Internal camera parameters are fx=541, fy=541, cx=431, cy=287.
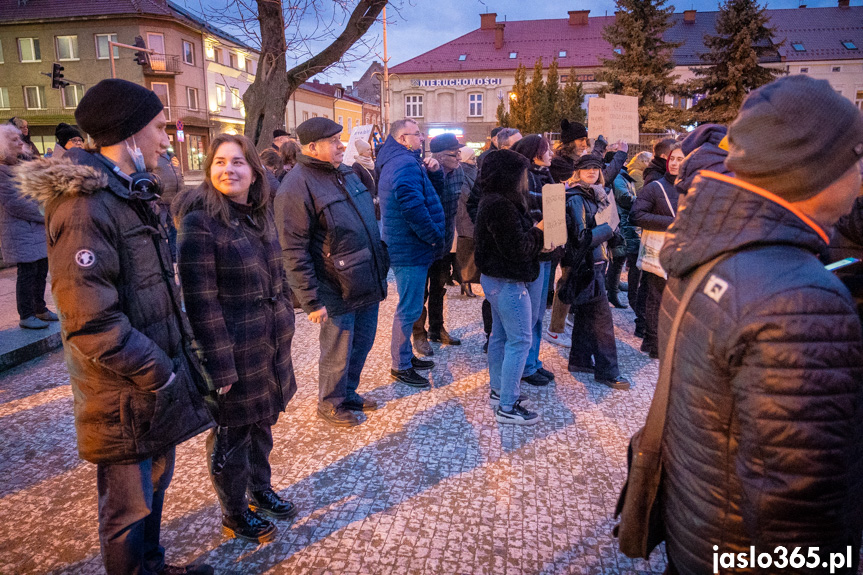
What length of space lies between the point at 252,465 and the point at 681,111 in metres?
29.6

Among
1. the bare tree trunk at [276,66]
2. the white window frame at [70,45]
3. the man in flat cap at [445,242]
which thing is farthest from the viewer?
the white window frame at [70,45]

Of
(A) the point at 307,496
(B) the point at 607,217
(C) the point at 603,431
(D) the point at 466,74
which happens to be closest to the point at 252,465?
(A) the point at 307,496

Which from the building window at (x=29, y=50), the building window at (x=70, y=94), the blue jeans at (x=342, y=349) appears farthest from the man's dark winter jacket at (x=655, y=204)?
the building window at (x=29, y=50)

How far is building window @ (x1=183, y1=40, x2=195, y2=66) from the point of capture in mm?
40688

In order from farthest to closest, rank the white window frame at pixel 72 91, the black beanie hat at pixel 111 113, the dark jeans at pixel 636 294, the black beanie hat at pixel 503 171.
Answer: the white window frame at pixel 72 91, the dark jeans at pixel 636 294, the black beanie hat at pixel 503 171, the black beanie hat at pixel 111 113

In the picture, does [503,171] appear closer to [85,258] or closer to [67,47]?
[85,258]

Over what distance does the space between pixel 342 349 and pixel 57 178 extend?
234 cm

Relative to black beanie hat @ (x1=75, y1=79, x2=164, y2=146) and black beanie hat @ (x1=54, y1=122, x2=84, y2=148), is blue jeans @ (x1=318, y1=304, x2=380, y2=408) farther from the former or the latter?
black beanie hat @ (x1=54, y1=122, x2=84, y2=148)

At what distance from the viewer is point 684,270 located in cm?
149

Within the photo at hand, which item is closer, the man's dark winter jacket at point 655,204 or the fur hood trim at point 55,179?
the fur hood trim at point 55,179

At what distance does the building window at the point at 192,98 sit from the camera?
138 feet

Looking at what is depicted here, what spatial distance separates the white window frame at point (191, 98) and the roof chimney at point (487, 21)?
25.0m

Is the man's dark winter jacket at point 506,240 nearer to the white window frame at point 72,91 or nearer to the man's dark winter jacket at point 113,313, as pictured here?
the man's dark winter jacket at point 113,313

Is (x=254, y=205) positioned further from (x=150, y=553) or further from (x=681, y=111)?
(x=681, y=111)
